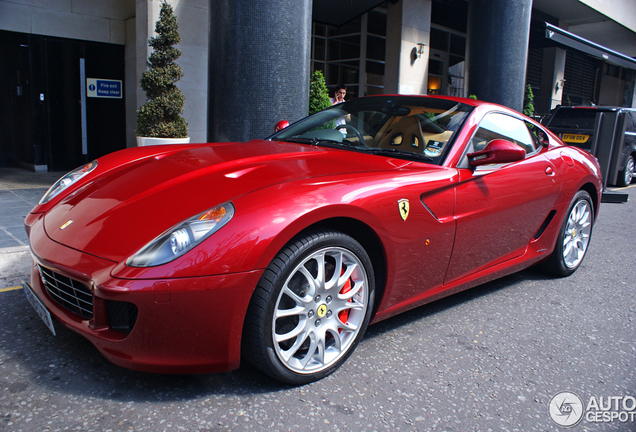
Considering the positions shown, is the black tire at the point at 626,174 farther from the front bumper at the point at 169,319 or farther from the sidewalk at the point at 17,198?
the front bumper at the point at 169,319

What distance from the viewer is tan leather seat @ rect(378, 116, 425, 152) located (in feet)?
10.3

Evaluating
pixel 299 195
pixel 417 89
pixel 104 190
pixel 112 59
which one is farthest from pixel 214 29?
pixel 417 89

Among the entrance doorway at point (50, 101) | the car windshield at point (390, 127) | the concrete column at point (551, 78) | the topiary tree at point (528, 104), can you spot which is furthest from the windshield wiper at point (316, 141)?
the concrete column at point (551, 78)

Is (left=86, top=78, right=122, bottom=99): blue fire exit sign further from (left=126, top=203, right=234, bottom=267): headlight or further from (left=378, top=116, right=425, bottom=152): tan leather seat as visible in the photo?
(left=126, top=203, right=234, bottom=267): headlight

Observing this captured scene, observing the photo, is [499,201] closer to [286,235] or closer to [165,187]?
[286,235]

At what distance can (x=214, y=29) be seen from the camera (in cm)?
757

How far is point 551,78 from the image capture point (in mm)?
21578

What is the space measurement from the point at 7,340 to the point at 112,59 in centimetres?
812

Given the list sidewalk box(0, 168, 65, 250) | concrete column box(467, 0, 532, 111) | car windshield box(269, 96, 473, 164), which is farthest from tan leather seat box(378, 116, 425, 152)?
concrete column box(467, 0, 532, 111)

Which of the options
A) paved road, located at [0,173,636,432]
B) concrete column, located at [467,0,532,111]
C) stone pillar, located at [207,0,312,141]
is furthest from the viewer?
concrete column, located at [467,0,532,111]

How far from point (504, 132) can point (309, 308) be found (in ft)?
6.99

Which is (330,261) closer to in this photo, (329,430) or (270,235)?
(270,235)

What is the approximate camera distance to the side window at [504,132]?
326 cm

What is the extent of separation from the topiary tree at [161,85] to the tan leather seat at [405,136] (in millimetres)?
5172
